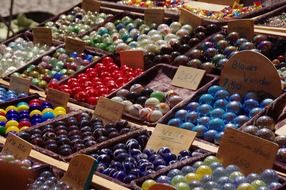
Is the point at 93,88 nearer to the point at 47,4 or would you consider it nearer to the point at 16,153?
the point at 16,153

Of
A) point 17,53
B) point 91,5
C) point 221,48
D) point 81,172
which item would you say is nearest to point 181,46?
point 221,48

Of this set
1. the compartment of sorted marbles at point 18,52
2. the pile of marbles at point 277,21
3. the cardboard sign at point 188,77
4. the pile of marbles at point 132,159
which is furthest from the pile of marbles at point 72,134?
the pile of marbles at point 277,21

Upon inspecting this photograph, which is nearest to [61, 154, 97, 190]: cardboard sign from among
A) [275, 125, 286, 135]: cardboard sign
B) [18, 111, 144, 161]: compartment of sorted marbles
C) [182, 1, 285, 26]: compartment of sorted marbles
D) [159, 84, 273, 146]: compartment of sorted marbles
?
[18, 111, 144, 161]: compartment of sorted marbles

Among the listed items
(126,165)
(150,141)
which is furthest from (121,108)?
(126,165)

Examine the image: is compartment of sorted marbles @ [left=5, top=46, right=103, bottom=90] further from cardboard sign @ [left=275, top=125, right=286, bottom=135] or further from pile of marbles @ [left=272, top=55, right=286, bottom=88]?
cardboard sign @ [left=275, top=125, right=286, bottom=135]

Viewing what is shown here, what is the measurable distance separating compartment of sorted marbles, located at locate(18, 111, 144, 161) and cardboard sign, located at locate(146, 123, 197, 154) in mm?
116

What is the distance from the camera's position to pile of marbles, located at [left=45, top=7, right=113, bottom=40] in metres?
4.04

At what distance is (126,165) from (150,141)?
10.2 inches

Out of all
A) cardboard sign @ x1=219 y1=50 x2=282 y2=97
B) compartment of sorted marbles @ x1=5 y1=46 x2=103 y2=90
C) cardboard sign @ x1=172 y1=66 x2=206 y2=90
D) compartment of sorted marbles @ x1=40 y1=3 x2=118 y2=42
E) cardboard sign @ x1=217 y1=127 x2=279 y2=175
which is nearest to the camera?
cardboard sign @ x1=217 y1=127 x2=279 y2=175

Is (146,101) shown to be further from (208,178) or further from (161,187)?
(161,187)

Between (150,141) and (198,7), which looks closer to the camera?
(150,141)

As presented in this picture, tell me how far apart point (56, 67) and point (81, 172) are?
156 cm

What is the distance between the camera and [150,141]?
8.33 ft

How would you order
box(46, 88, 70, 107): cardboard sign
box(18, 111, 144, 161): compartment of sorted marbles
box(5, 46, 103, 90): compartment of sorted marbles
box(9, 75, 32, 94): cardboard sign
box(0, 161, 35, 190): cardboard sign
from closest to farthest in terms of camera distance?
box(0, 161, 35, 190): cardboard sign, box(18, 111, 144, 161): compartment of sorted marbles, box(46, 88, 70, 107): cardboard sign, box(9, 75, 32, 94): cardboard sign, box(5, 46, 103, 90): compartment of sorted marbles
